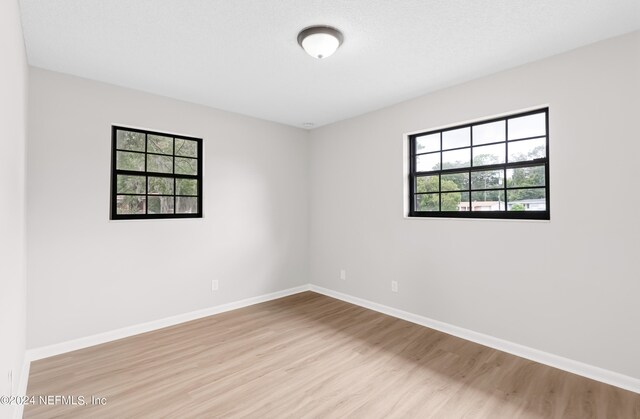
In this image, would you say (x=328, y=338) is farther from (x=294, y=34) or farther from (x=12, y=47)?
(x=12, y=47)

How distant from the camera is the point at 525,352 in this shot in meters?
2.67

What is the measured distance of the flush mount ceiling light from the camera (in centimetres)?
217

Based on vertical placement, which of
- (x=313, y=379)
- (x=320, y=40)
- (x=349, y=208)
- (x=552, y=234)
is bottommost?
(x=313, y=379)

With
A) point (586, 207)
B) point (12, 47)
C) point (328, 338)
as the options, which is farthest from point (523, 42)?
point (12, 47)

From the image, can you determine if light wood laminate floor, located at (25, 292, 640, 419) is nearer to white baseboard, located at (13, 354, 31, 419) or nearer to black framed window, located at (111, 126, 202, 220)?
white baseboard, located at (13, 354, 31, 419)

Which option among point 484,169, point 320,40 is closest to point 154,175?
point 320,40

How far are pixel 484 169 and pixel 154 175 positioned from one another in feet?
11.5

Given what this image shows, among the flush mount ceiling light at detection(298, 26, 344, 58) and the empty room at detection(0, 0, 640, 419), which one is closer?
the empty room at detection(0, 0, 640, 419)

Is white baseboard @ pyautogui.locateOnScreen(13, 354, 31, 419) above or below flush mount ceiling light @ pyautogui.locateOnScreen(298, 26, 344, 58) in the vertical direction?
below

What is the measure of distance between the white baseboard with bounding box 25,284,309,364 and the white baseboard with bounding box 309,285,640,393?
1.68 meters

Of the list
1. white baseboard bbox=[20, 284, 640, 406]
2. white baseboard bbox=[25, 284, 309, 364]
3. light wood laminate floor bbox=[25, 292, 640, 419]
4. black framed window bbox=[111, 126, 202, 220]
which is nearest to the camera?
light wood laminate floor bbox=[25, 292, 640, 419]

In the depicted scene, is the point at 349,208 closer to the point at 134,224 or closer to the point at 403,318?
the point at 403,318

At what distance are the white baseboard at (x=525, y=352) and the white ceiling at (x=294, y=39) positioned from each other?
251cm

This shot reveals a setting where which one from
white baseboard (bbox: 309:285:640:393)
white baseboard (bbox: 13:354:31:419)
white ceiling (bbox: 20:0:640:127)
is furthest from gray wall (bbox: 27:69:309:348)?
white baseboard (bbox: 309:285:640:393)
